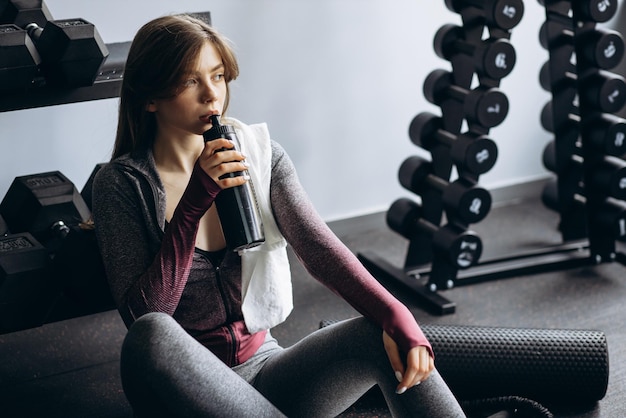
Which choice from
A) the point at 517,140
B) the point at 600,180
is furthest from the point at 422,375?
the point at 517,140

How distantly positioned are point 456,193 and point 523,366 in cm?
65

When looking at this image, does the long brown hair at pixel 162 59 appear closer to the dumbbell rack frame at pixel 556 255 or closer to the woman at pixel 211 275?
the woman at pixel 211 275

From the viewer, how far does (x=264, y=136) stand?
1587mm

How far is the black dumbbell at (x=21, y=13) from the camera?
1882 mm

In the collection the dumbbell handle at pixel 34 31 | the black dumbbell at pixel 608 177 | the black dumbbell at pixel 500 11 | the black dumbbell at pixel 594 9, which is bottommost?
the black dumbbell at pixel 608 177

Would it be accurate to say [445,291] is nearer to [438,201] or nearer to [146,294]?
[438,201]

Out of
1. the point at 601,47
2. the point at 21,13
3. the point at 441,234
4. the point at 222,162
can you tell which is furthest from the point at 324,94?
the point at 222,162

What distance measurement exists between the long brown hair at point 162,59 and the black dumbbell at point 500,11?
977 mm

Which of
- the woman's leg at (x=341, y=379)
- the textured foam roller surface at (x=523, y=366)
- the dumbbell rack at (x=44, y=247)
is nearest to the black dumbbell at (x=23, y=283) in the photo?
the dumbbell rack at (x=44, y=247)

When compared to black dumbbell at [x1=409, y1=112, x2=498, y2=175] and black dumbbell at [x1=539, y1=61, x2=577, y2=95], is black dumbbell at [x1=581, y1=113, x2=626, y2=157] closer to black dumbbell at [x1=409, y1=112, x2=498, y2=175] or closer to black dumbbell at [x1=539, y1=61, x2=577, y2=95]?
black dumbbell at [x1=539, y1=61, x2=577, y2=95]

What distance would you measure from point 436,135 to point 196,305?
1.13 meters

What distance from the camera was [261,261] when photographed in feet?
5.11

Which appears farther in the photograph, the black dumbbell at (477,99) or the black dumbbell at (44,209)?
the black dumbbell at (477,99)

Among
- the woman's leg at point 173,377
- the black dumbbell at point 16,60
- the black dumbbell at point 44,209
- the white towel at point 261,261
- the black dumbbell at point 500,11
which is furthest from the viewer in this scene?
the black dumbbell at point 500,11
